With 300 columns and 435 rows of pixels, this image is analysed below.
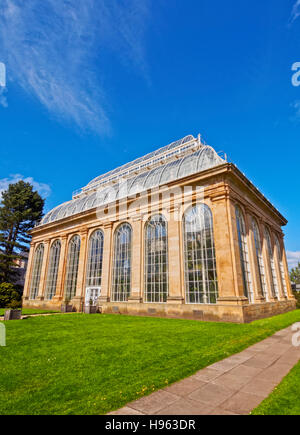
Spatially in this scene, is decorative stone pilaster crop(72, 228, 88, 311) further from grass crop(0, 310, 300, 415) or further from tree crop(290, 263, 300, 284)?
tree crop(290, 263, 300, 284)

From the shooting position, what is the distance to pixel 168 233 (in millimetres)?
19984

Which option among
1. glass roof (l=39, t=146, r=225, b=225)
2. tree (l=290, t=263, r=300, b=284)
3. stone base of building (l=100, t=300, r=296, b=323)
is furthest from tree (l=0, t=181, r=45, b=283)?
tree (l=290, t=263, r=300, b=284)

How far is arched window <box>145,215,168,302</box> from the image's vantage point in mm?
19500

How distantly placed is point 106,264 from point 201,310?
11048 mm

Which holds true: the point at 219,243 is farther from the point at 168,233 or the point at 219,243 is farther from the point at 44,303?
the point at 44,303

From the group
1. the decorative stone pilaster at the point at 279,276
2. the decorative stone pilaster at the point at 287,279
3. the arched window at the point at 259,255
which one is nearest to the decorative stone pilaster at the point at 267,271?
the arched window at the point at 259,255

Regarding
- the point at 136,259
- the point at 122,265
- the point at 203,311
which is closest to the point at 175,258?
the point at 136,259

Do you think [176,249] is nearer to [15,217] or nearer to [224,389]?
[224,389]

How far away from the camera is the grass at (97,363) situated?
4.40m

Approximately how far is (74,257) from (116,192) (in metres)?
9.36

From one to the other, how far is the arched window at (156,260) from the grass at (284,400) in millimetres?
14140

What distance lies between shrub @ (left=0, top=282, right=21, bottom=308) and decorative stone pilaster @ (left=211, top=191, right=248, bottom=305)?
77.3 feet

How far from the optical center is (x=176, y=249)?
19031 millimetres
